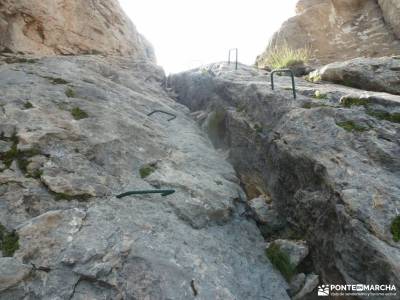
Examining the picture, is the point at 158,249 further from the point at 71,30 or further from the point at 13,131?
the point at 71,30

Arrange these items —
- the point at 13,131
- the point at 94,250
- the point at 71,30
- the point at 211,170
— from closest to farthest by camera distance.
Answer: the point at 94,250
the point at 13,131
the point at 211,170
the point at 71,30

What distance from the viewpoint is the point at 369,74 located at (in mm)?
7551

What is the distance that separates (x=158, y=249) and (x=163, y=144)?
10.5 ft

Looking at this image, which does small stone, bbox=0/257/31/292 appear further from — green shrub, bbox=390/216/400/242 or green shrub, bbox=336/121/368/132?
green shrub, bbox=336/121/368/132

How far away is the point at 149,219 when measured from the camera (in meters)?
4.73

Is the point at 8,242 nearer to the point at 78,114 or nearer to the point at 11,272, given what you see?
the point at 11,272

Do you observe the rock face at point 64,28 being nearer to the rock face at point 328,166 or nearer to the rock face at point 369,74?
the rock face at point 328,166

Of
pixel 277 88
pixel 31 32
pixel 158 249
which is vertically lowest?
pixel 158 249

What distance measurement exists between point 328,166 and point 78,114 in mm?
4730

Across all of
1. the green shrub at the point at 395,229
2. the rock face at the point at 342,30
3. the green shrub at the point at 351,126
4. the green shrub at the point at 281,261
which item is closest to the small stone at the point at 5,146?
the green shrub at the point at 281,261

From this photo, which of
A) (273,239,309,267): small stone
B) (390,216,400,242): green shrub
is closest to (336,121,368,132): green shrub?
(390,216,400,242): green shrub

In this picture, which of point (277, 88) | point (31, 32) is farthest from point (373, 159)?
point (31, 32)

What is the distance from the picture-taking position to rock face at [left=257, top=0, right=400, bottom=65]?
1339 centimetres

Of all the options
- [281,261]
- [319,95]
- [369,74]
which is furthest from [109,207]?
[369,74]
